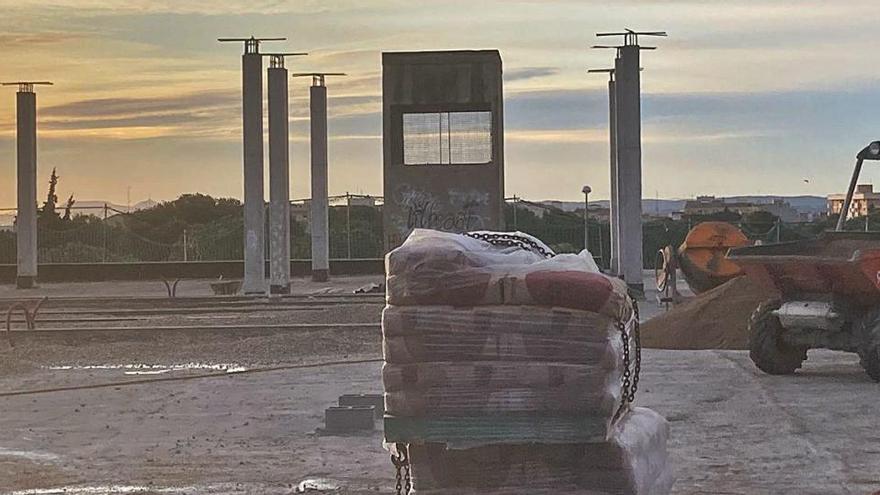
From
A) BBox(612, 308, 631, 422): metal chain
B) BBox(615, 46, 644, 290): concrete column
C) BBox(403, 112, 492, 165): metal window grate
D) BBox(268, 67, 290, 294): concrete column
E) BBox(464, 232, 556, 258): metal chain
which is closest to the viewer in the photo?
BBox(612, 308, 631, 422): metal chain

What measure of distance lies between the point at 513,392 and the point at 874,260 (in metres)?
8.87

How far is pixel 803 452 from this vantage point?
10477mm

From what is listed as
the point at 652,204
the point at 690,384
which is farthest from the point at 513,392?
the point at 652,204

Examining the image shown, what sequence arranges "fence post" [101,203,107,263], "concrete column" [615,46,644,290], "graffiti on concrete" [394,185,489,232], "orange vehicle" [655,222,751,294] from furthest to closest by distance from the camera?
"fence post" [101,203,107,263] → "concrete column" [615,46,644,290] → "graffiti on concrete" [394,185,489,232] → "orange vehicle" [655,222,751,294]

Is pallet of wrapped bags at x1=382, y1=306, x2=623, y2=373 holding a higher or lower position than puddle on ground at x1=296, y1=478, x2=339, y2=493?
higher

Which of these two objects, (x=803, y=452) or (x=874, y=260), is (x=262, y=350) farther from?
(x=803, y=452)

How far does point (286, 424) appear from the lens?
12297 millimetres

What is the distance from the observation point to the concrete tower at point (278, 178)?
37.7m

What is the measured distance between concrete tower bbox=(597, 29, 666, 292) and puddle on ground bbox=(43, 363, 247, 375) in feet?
60.9

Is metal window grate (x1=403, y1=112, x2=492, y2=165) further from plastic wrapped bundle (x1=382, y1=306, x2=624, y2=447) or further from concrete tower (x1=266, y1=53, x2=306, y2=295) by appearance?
plastic wrapped bundle (x1=382, y1=306, x2=624, y2=447)

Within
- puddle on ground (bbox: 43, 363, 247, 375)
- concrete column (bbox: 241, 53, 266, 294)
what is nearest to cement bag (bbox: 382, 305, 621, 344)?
puddle on ground (bbox: 43, 363, 247, 375)

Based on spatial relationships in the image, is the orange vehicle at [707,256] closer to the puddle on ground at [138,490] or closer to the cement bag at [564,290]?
the puddle on ground at [138,490]

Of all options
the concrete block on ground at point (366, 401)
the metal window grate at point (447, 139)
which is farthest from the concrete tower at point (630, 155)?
the concrete block on ground at point (366, 401)

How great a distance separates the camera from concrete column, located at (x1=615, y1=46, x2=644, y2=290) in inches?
1395
